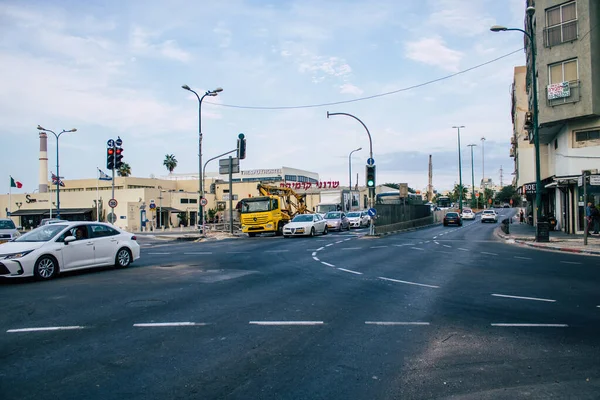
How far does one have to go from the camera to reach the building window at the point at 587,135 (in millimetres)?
26375

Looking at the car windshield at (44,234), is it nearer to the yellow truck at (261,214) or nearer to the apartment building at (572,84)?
the yellow truck at (261,214)

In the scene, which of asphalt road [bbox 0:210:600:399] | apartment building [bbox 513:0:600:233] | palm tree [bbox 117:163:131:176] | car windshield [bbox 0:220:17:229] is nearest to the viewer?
asphalt road [bbox 0:210:600:399]

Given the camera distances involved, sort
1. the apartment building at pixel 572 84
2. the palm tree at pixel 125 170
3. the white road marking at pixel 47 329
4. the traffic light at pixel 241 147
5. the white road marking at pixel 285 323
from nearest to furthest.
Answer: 1. the white road marking at pixel 47 329
2. the white road marking at pixel 285 323
3. the apartment building at pixel 572 84
4. the traffic light at pixel 241 147
5. the palm tree at pixel 125 170

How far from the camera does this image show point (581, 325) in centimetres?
710

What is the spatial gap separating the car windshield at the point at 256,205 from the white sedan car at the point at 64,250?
17.2m

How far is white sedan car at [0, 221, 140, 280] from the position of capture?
11.6 m

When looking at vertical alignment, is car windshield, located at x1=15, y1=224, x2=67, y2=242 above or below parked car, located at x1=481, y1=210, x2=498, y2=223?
above

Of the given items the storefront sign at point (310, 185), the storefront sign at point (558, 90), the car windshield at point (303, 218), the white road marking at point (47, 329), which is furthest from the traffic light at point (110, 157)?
the storefront sign at point (310, 185)

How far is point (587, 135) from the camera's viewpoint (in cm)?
2673

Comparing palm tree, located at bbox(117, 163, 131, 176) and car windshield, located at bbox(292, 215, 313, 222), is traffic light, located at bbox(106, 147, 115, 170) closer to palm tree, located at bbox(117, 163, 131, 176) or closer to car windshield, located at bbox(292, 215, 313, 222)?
car windshield, located at bbox(292, 215, 313, 222)

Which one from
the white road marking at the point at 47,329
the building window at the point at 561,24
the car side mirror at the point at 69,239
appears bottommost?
the white road marking at the point at 47,329

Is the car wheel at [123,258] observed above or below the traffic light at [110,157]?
below

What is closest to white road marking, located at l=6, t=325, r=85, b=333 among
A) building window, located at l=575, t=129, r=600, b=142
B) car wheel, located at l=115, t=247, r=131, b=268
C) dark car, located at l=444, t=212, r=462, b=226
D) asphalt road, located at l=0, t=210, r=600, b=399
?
asphalt road, located at l=0, t=210, r=600, b=399

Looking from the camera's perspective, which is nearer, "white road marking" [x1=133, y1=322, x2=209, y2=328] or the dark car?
"white road marking" [x1=133, y1=322, x2=209, y2=328]
